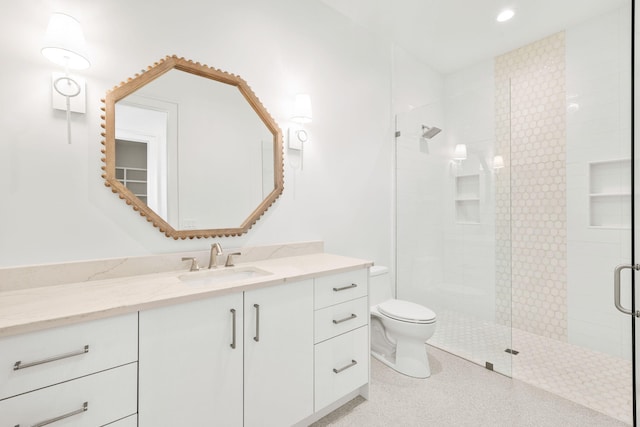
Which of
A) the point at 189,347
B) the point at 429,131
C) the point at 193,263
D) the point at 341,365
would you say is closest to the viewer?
the point at 189,347

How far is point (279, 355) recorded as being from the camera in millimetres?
1403

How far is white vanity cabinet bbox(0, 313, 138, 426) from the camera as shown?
2.79ft

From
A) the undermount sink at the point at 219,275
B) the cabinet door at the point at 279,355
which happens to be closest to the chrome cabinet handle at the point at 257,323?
the cabinet door at the point at 279,355

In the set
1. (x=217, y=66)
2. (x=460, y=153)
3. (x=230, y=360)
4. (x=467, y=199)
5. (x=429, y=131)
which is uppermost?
(x=217, y=66)

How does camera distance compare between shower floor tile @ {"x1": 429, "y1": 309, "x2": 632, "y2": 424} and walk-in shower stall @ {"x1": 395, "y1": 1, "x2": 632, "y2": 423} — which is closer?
shower floor tile @ {"x1": 429, "y1": 309, "x2": 632, "y2": 424}

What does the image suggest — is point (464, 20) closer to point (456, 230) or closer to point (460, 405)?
point (456, 230)

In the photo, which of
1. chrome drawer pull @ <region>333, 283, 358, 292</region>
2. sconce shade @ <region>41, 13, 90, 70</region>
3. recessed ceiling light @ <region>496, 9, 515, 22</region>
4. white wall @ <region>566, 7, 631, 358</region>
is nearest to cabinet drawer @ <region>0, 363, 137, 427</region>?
chrome drawer pull @ <region>333, 283, 358, 292</region>

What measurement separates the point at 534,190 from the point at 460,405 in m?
2.04

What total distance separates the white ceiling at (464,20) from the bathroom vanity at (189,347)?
6.97ft

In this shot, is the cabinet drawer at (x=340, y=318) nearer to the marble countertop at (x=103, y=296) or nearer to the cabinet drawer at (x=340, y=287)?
the cabinet drawer at (x=340, y=287)

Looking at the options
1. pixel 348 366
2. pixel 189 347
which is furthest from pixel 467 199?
pixel 189 347

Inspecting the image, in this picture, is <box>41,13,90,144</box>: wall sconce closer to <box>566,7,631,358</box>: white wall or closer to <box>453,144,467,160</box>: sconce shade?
<box>453,144,467,160</box>: sconce shade

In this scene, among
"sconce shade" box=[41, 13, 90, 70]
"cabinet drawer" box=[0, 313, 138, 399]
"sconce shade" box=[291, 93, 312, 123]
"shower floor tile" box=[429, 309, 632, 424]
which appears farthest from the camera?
"sconce shade" box=[291, 93, 312, 123]

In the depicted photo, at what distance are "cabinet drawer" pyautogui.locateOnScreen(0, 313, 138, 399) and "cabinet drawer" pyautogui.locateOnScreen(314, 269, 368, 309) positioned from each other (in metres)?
0.87
